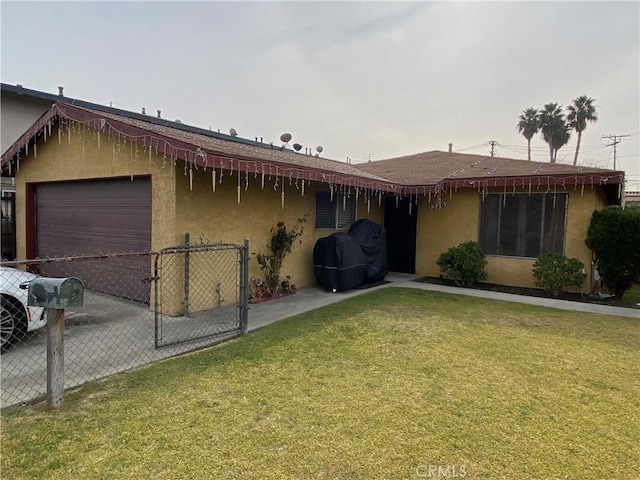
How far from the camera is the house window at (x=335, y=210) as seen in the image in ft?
30.8

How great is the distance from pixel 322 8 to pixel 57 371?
30.1 feet

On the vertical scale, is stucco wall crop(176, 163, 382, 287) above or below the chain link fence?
above

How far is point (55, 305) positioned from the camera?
9.39 feet

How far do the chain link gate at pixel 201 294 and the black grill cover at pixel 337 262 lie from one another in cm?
213

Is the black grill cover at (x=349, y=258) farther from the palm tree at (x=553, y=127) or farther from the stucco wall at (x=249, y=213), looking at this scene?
the palm tree at (x=553, y=127)

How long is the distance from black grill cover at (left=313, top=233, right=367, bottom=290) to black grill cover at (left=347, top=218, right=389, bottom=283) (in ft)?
1.64

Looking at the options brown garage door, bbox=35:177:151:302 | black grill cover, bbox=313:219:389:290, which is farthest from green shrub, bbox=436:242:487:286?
brown garage door, bbox=35:177:151:302

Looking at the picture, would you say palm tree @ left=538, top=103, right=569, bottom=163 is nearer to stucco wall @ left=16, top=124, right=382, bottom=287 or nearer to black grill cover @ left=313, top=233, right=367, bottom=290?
black grill cover @ left=313, top=233, right=367, bottom=290

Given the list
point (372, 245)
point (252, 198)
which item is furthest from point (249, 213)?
point (372, 245)

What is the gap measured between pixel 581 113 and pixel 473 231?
34.8 m

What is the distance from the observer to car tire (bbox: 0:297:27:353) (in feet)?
14.2

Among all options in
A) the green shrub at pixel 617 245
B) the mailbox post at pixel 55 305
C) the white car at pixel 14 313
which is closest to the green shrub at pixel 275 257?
the white car at pixel 14 313

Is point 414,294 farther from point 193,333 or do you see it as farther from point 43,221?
point 43,221

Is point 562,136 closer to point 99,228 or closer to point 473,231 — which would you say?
point 473,231
